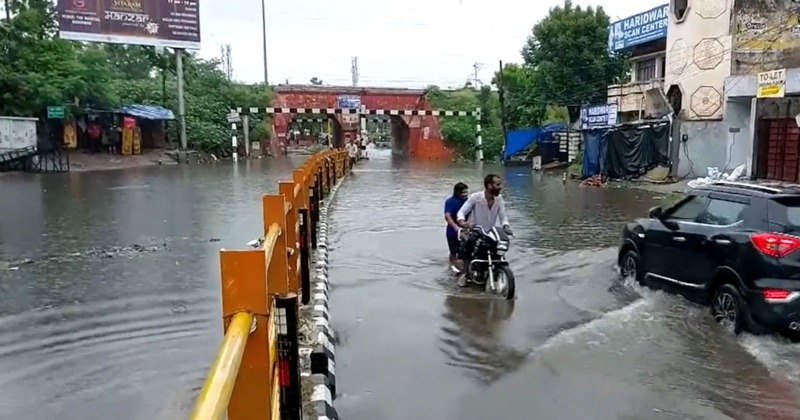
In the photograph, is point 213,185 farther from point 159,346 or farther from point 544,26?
point 544,26

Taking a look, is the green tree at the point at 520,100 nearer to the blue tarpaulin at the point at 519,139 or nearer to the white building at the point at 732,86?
the blue tarpaulin at the point at 519,139

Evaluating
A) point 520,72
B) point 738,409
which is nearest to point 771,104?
point 738,409

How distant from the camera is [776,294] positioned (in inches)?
229

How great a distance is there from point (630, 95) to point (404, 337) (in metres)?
27.6

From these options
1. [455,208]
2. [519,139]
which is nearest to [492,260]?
[455,208]

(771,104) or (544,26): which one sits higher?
(544,26)

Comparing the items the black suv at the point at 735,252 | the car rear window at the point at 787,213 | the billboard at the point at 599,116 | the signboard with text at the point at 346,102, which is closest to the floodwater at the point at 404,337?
the black suv at the point at 735,252

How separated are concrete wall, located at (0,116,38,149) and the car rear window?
29.3 metres

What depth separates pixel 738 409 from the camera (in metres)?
4.74

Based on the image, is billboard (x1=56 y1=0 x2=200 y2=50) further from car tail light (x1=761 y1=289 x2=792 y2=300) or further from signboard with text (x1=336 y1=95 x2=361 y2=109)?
car tail light (x1=761 y1=289 x2=792 y2=300)

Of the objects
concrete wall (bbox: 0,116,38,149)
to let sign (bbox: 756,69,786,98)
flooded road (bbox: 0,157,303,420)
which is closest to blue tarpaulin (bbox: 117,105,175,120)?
concrete wall (bbox: 0,116,38,149)

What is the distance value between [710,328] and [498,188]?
9.12ft

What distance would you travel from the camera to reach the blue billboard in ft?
99.4

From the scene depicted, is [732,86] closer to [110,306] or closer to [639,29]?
[639,29]
